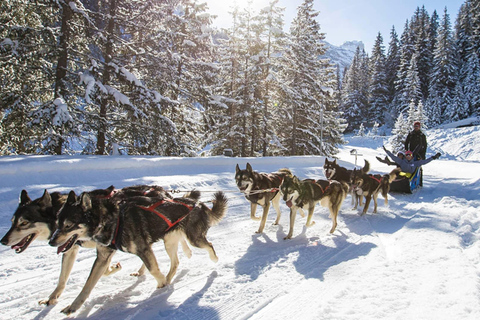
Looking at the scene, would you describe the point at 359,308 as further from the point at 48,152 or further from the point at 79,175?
the point at 48,152

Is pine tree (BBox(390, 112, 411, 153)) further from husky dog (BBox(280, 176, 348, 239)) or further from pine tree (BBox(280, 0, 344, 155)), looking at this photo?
husky dog (BBox(280, 176, 348, 239))

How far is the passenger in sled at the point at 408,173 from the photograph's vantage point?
9.38m

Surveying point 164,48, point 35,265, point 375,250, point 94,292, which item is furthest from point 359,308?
point 164,48

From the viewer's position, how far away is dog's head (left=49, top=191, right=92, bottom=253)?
2.69 metres

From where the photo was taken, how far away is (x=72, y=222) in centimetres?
275

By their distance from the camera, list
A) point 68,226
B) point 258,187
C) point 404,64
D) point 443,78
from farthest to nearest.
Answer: point 404,64, point 443,78, point 258,187, point 68,226

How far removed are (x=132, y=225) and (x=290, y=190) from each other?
124 inches

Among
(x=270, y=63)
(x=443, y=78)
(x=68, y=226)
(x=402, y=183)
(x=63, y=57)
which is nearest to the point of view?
(x=68, y=226)

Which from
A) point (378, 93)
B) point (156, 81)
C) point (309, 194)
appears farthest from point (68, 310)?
point (378, 93)

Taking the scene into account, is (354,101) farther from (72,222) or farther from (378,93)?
(72,222)

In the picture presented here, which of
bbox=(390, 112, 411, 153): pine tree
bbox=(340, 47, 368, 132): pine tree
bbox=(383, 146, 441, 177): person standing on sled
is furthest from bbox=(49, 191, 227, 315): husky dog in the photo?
bbox=(340, 47, 368, 132): pine tree

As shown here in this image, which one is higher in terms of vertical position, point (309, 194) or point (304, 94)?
point (304, 94)

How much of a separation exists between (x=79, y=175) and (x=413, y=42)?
220 ft

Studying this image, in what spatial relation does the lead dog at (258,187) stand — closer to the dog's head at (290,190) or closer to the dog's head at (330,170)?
the dog's head at (290,190)
